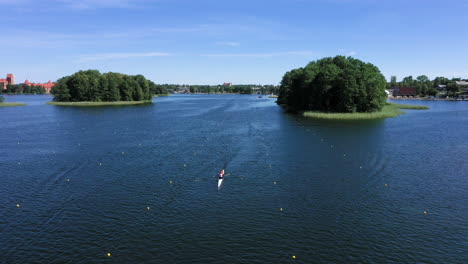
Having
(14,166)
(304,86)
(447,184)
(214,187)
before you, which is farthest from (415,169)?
(304,86)

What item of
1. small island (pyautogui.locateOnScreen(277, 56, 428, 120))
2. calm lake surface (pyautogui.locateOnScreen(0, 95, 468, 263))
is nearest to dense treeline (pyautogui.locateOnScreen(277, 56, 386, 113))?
small island (pyautogui.locateOnScreen(277, 56, 428, 120))

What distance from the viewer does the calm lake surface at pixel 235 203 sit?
23.2 m

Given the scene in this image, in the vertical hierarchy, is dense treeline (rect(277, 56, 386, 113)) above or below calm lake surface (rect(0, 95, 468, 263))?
above

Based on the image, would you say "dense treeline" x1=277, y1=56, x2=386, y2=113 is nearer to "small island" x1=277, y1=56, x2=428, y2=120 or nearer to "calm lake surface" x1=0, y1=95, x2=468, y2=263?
"small island" x1=277, y1=56, x2=428, y2=120

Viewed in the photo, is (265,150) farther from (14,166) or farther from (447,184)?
(14,166)

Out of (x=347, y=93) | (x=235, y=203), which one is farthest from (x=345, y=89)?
(x=235, y=203)

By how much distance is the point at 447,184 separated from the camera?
3731cm

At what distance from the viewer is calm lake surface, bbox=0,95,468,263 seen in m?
23.2

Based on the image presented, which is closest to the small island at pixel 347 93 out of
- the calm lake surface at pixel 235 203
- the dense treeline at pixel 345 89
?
the dense treeline at pixel 345 89

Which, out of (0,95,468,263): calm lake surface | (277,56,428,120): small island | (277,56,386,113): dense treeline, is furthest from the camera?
(277,56,386,113): dense treeline

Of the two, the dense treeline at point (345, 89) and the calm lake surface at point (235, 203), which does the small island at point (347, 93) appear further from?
the calm lake surface at point (235, 203)

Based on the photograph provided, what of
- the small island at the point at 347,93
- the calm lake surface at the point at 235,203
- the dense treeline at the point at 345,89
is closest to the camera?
the calm lake surface at the point at 235,203

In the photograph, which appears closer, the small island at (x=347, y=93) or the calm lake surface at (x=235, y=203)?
the calm lake surface at (x=235, y=203)

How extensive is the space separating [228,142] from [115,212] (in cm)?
3618
